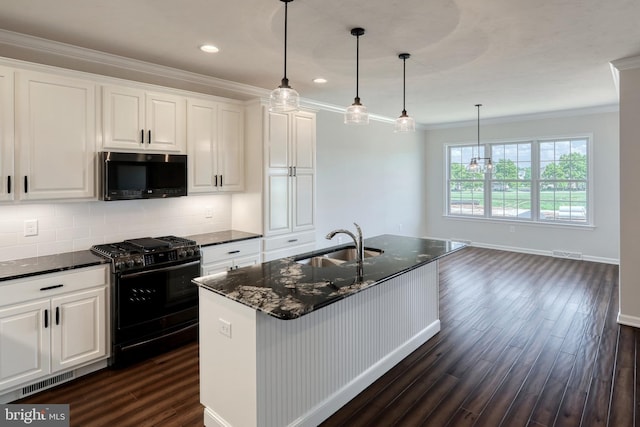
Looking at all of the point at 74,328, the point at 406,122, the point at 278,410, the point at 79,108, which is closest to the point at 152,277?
the point at 74,328

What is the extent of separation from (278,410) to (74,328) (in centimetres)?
177

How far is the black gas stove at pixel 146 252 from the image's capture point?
9.91 feet

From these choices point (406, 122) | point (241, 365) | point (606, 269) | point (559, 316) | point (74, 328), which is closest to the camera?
point (241, 365)

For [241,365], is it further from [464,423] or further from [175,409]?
[464,423]

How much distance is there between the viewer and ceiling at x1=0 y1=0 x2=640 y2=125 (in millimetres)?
2582

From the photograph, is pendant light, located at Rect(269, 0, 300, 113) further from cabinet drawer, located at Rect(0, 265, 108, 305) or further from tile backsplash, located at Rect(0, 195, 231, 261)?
tile backsplash, located at Rect(0, 195, 231, 261)

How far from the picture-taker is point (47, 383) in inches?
109

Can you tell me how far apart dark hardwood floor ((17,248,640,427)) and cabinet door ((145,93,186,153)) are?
1935 mm

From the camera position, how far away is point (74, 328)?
282 cm

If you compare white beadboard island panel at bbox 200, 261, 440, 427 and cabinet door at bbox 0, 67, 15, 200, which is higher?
cabinet door at bbox 0, 67, 15, 200

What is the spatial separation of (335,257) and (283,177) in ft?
4.57

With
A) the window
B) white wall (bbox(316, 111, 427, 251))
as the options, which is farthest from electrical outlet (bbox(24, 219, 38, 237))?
the window

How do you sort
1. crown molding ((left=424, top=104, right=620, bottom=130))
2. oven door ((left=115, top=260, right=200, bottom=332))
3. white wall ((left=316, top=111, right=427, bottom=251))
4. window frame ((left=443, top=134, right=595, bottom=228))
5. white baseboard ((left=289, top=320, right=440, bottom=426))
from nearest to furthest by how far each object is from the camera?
white baseboard ((left=289, top=320, right=440, bottom=426)) < oven door ((left=115, top=260, right=200, bottom=332)) < white wall ((left=316, top=111, right=427, bottom=251)) < crown molding ((left=424, top=104, right=620, bottom=130)) < window frame ((left=443, top=134, right=595, bottom=228))

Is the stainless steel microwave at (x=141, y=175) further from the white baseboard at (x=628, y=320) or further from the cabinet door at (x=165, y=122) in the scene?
the white baseboard at (x=628, y=320)
